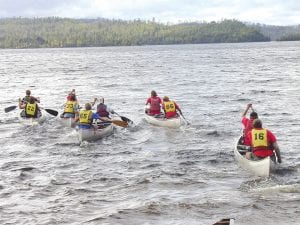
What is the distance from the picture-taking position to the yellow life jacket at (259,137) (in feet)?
59.5

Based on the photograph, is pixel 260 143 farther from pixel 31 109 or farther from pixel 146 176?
pixel 31 109

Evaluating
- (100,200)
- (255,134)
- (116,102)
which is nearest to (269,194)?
(255,134)

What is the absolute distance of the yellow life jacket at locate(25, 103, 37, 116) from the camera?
99.9 ft

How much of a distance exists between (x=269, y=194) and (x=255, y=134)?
243 centimetres

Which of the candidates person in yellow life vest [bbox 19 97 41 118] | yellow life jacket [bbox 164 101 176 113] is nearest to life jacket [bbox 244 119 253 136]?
yellow life jacket [bbox 164 101 176 113]

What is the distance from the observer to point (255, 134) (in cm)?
1817

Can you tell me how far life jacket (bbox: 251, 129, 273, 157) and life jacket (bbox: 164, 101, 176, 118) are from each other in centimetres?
1074

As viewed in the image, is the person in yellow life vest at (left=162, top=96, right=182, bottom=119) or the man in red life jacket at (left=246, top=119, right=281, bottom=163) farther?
the person in yellow life vest at (left=162, top=96, right=182, bottom=119)

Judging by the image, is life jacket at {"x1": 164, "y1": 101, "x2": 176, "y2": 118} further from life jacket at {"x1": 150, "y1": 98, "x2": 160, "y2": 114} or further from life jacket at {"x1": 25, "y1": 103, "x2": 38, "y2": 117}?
life jacket at {"x1": 25, "y1": 103, "x2": 38, "y2": 117}

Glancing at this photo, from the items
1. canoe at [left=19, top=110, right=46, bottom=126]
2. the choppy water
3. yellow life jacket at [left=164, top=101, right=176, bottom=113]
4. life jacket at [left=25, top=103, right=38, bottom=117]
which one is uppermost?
yellow life jacket at [left=164, top=101, right=176, bottom=113]

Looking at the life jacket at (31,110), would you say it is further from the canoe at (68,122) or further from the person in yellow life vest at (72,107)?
the person in yellow life vest at (72,107)

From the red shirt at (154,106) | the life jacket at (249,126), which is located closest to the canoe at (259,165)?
the life jacket at (249,126)

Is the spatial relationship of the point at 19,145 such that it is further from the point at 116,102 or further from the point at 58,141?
the point at 116,102

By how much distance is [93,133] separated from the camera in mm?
25828
